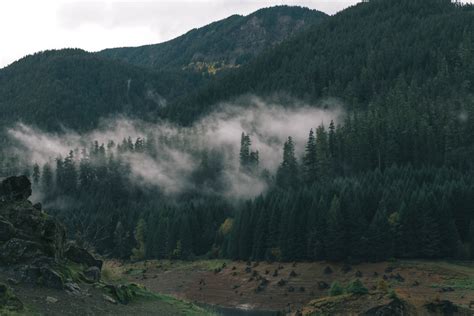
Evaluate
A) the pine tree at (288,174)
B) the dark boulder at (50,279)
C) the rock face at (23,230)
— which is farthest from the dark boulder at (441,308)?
the pine tree at (288,174)

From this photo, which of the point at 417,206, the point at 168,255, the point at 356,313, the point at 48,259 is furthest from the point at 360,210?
the point at 48,259

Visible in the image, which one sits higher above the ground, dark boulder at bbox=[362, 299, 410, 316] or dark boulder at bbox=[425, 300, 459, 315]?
dark boulder at bbox=[362, 299, 410, 316]

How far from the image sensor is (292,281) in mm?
101938

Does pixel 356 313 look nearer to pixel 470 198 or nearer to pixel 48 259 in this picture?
pixel 48 259

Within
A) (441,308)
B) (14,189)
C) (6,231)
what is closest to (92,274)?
(6,231)

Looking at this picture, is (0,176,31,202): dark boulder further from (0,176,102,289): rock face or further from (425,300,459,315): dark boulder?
(425,300,459,315): dark boulder

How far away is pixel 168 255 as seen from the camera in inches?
5763

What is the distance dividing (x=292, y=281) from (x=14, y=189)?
5908 centimetres

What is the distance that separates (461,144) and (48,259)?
436ft

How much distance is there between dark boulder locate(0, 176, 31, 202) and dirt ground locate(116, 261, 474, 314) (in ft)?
128

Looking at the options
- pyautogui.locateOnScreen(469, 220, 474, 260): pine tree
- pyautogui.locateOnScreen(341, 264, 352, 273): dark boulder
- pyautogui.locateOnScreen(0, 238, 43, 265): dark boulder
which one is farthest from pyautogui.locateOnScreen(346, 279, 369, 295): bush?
pyautogui.locateOnScreen(469, 220, 474, 260): pine tree

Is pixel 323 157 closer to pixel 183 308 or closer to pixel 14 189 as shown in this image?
pixel 183 308

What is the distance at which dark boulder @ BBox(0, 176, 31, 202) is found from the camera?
5539 centimetres

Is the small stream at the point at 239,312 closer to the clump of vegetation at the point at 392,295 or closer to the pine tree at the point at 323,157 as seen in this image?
the clump of vegetation at the point at 392,295
